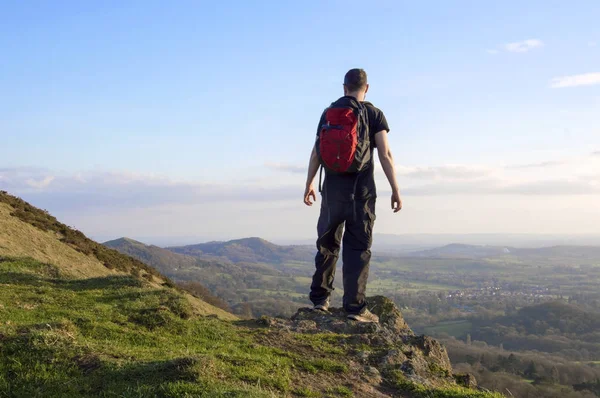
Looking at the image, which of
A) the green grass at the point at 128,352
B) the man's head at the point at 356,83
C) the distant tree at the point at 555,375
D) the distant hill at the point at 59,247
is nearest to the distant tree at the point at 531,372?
the distant tree at the point at 555,375

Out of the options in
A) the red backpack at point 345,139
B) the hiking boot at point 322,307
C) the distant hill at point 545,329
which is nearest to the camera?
the red backpack at point 345,139

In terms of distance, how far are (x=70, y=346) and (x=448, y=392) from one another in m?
4.16

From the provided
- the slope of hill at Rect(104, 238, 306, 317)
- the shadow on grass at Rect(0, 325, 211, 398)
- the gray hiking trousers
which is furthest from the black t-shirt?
the slope of hill at Rect(104, 238, 306, 317)

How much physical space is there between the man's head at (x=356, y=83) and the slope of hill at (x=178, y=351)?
3.97 m

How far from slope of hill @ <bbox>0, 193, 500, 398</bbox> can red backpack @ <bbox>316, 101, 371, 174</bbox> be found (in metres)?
2.75

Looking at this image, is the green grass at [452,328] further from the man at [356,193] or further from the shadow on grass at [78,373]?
the shadow on grass at [78,373]

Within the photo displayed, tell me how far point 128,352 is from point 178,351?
0.76 m

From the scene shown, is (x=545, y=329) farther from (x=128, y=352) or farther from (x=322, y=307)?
(x=128, y=352)

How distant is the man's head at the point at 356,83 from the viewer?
8.29 m

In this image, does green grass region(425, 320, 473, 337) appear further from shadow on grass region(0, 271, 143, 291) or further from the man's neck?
the man's neck

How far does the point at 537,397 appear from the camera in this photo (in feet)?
117

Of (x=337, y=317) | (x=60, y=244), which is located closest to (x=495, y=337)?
(x=60, y=244)

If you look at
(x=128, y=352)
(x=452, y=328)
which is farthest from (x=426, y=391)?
(x=452, y=328)

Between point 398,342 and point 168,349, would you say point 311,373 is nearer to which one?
point 168,349
